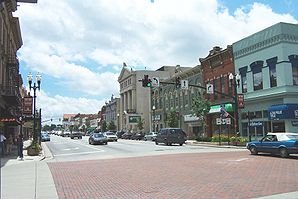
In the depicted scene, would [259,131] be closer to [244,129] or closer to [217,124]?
[244,129]

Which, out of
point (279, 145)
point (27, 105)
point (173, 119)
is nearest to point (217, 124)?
point (173, 119)

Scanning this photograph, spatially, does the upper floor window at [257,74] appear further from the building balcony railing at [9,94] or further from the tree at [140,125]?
the tree at [140,125]

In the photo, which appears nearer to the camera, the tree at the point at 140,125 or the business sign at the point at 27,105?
the business sign at the point at 27,105

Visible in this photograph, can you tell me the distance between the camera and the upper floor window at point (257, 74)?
38.8m

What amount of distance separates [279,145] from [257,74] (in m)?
19.1

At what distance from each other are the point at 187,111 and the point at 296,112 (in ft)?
81.2

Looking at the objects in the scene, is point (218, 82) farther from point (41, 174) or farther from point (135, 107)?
point (135, 107)

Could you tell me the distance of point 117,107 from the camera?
4380 inches

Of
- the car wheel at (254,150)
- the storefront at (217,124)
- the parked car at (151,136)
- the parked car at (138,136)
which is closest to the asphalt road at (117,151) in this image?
the car wheel at (254,150)

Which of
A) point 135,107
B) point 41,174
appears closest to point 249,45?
point 41,174

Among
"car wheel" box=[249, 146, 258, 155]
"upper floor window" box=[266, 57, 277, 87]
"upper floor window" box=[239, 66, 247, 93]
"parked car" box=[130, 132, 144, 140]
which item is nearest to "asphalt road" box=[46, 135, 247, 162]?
"car wheel" box=[249, 146, 258, 155]

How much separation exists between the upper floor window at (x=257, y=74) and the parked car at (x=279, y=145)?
1636cm

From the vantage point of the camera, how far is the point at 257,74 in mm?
39500

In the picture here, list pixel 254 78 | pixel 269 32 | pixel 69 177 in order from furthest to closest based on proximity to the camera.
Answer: pixel 254 78 → pixel 269 32 → pixel 69 177
